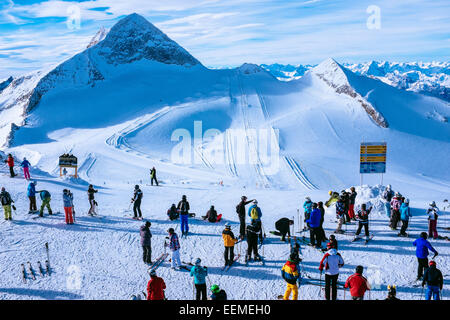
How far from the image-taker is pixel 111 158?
1476 inches

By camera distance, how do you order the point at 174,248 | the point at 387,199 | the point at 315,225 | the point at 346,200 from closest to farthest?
the point at 174,248, the point at 315,225, the point at 346,200, the point at 387,199

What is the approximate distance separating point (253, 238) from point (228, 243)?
0.96m

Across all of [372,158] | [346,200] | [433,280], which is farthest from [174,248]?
[372,158]

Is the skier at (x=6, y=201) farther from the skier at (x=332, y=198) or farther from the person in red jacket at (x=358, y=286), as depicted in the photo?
the skier at (x=332, y=198)

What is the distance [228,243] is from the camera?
10.7 m

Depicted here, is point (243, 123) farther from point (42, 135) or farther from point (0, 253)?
point (0, 253)

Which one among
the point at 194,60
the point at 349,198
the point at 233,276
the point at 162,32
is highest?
the point at 162,32

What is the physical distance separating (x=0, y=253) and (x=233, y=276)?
27.5 ft

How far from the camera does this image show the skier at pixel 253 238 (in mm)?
10977

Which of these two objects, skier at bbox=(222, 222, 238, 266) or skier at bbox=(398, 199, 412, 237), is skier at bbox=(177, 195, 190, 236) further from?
skier at bbox=(398, 199, 412, 237)

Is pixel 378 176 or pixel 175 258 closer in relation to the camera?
pixel 175 258

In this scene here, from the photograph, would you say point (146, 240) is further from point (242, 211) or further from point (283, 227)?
point (283, 227)

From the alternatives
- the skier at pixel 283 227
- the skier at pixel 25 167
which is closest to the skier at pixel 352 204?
the skier at pixel 283 227

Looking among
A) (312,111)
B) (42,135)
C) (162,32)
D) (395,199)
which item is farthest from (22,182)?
(162,32)
